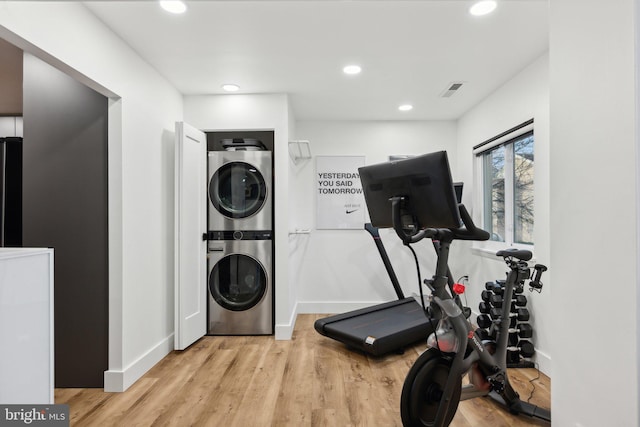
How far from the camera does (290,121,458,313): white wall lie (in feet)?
13.8

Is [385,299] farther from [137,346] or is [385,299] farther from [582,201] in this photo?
[582,201]

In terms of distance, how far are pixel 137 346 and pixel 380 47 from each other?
2.80 metres

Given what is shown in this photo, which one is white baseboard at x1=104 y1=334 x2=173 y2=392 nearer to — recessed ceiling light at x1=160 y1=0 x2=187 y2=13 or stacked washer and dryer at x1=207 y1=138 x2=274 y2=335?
stacked washer and dryer at x1=207 y1=138 x2=274 y2=335

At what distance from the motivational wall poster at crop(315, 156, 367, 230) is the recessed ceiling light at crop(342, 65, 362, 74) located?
1514 millimetres

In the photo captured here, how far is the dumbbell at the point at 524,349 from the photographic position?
252cm

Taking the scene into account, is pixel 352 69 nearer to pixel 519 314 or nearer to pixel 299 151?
pixel 299 151

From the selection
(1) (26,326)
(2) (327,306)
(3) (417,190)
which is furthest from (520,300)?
(1) (26,326)

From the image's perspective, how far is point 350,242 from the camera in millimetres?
4219

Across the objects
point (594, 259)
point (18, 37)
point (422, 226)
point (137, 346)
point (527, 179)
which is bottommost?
point (137, 346)

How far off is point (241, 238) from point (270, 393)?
1.58m

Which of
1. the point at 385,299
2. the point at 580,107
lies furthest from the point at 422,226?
the point at 385,299

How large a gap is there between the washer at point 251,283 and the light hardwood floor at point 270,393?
1.31 ft

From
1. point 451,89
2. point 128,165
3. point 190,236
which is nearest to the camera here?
point 128,165

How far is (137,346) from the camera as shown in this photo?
2.44 m
